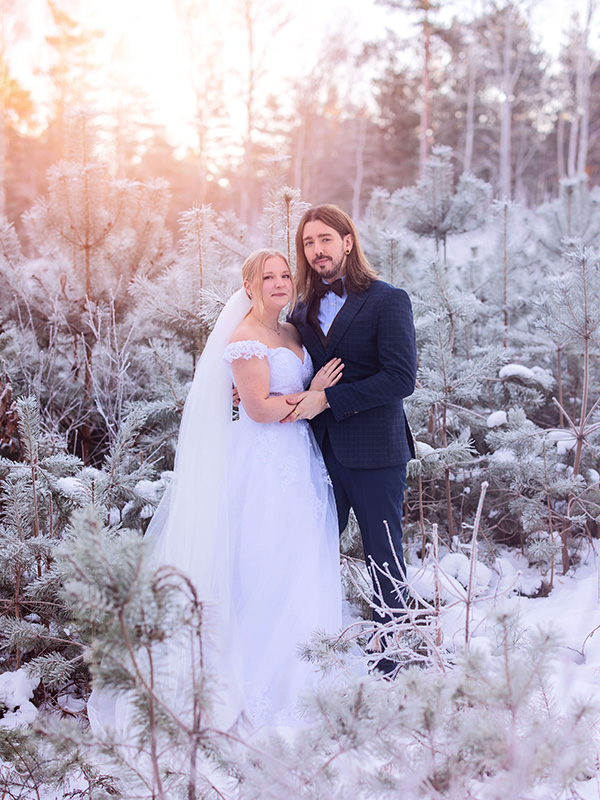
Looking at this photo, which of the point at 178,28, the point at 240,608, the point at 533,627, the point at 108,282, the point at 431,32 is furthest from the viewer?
the point at 431,32

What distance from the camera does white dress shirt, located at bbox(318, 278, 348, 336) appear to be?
287 cm

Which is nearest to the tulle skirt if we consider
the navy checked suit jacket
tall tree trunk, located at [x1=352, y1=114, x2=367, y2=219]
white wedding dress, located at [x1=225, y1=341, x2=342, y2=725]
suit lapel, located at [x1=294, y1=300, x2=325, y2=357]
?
white wedding dress, located at [x1=225, y1=341, x2=342, y2=725]

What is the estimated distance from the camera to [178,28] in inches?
556

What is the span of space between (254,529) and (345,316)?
3.58 feet

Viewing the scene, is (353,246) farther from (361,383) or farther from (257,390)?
(257,390)

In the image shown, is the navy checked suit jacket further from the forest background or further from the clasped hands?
the forest background

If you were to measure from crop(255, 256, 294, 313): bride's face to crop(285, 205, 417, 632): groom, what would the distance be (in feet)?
0.51

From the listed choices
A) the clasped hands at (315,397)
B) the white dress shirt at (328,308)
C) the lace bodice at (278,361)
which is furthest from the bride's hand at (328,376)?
the white dress shirt at (328,308)

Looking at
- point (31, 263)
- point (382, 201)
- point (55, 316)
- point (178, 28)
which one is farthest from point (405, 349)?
point (178, 28)

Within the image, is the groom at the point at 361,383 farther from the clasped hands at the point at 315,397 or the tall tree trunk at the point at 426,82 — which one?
the tall tree trunk at the point at 426,82

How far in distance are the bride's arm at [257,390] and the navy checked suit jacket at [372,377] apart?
0.81 feet

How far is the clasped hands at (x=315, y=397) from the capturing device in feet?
8.51

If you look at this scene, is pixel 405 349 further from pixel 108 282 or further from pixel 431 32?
pixel 431 32

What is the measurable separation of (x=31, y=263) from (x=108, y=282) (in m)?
0.79
